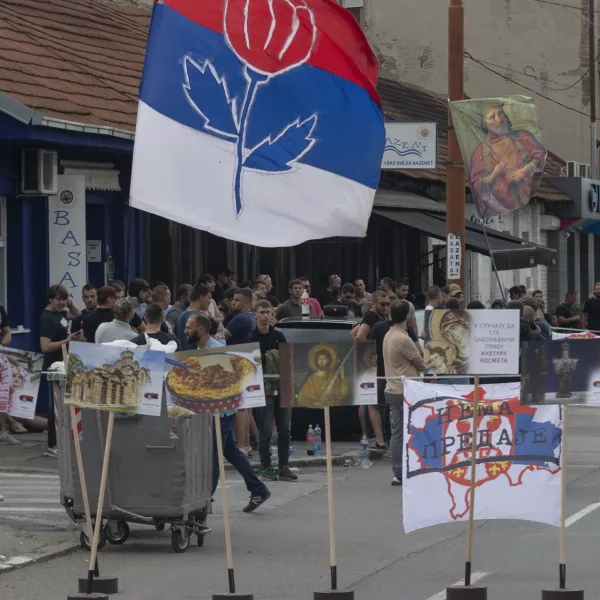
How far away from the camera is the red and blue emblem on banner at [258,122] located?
33.4 feet

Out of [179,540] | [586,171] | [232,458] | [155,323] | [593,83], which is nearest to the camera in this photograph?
[179,540]

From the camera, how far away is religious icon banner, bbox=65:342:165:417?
9.10 meters

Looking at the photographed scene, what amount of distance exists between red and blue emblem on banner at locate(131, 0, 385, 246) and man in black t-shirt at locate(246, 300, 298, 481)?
3.57 metres

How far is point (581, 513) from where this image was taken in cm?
1231

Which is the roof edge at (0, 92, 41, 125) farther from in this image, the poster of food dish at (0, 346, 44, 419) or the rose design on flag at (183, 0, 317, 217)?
the rose design on flag at (183, 0, 317, 217)

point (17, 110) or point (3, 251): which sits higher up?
point (17, 110)

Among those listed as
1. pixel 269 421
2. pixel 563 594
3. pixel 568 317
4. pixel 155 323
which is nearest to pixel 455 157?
pixel 269 421

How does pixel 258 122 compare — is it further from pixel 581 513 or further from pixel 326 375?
pixel 581 513

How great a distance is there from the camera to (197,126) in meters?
10.3

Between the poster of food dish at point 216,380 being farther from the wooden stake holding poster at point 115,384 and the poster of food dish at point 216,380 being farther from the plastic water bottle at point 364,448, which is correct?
the plastic water bottle at point 364,448

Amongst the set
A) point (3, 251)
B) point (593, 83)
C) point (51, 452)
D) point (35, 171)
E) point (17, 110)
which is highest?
point (593, 83)

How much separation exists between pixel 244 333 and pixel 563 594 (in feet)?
22.9

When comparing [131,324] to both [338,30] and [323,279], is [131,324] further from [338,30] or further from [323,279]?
[323,279]

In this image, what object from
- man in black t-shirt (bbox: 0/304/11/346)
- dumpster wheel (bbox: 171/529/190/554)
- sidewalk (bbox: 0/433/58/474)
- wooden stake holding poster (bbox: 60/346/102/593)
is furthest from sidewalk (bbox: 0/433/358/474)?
wooden stake holding poster (bbox: 60/346/102/593)
